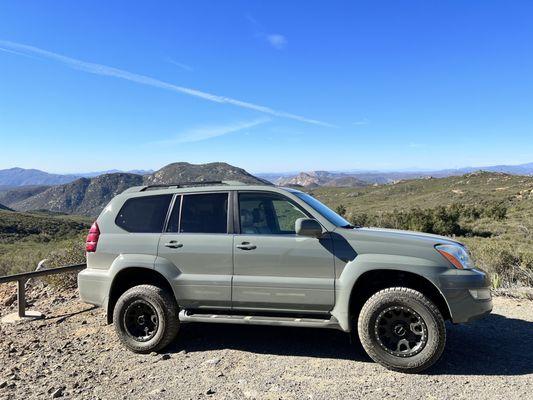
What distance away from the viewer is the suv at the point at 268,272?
4.30 metres

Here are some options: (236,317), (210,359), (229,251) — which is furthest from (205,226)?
(210,359)

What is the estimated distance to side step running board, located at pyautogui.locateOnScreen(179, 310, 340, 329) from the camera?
14.7ft

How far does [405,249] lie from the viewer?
4.38 m

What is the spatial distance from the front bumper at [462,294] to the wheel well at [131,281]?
117 inches

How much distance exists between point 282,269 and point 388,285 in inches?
44.1

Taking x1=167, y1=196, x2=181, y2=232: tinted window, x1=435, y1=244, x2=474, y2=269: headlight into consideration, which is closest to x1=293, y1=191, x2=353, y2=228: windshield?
x1=435, y1=244, x2=474, y2=269: headlight

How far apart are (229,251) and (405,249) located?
71.8 inches

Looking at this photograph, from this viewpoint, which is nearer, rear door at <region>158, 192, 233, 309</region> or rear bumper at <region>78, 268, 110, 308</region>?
rear door at <region>158, 192, 233, 309</region>

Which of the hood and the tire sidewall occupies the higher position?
the hood

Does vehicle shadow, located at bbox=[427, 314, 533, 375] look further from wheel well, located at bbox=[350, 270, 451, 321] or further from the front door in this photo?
the front door

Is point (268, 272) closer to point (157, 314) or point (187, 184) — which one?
point (157, 314)

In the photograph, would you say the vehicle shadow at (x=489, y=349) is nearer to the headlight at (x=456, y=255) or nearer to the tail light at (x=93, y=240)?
the headlight at (x=456, y=255)

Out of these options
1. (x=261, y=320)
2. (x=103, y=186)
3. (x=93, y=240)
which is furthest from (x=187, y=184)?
(x=103, y=186)

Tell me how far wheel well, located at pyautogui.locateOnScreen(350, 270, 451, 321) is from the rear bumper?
2.82 meters
